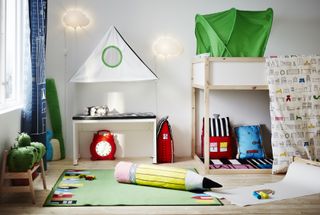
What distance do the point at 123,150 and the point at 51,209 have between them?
1.99m

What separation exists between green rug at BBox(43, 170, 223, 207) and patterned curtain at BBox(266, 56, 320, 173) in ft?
3.91

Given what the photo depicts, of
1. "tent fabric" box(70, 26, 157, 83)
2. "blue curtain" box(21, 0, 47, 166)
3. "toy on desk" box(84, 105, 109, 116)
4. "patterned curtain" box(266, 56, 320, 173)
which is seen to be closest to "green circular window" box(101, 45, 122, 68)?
"tent fabric" box(70, 26, 157, 83)

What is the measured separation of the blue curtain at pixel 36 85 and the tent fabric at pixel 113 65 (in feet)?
1.92

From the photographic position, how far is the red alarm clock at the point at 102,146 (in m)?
4.88

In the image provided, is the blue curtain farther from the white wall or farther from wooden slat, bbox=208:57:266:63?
wooden slat, bbox=208:57:266:63

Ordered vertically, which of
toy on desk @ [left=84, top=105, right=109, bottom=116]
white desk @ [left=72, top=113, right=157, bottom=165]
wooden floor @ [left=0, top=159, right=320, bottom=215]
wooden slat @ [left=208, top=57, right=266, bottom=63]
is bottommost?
wooden floor @ [left=0, top=159, right=320, bottom=215]

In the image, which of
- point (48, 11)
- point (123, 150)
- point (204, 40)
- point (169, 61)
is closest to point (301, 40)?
point (204, 40)

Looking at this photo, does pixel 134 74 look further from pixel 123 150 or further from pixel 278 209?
pixel 278 209

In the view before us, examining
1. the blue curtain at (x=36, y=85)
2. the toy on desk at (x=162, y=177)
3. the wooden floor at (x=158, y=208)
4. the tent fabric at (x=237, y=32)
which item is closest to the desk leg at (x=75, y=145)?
the blue curtain at (x=36, y=85)

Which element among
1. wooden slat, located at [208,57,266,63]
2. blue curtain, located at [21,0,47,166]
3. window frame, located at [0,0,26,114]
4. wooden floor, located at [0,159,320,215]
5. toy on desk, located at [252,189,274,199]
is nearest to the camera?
wooden floor, located at [0,159,320,215]

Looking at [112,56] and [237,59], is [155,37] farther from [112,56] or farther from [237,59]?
[237,59]

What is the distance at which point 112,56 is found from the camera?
4785 millimetres

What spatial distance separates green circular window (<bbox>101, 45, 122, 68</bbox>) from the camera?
478 cm

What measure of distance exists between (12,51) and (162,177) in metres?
1.90
